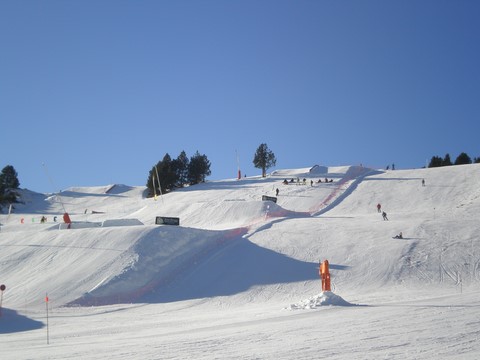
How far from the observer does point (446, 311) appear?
12.5 meters

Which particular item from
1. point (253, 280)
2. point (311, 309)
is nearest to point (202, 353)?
point (311, 309)

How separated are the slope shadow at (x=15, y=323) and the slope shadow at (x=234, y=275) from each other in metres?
5.15

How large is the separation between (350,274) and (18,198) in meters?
60.0

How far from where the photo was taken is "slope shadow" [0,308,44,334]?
1591 centimetres

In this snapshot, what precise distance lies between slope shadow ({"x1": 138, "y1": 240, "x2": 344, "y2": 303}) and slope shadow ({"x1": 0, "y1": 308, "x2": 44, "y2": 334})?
5.15m

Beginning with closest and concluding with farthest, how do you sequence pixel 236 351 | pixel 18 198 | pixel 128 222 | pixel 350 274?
pixel 236 351 < pixel 350 274 < pixel 128 222 < pixel 18 198

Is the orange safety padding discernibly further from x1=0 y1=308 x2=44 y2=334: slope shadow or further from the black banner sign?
the black banner sign

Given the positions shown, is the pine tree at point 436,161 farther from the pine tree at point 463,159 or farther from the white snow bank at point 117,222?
the white snow bank at point 117,222

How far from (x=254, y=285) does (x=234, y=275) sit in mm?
1863

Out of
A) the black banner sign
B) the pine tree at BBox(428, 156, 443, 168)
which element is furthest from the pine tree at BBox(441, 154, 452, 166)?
the black banner sign

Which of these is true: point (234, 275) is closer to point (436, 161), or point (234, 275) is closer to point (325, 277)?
point (325, 277)

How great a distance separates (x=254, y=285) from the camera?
72.7 ft

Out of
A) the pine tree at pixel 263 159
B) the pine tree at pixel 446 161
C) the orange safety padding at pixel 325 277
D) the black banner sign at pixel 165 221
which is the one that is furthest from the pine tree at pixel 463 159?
the orange safety padding at pixel 325 277

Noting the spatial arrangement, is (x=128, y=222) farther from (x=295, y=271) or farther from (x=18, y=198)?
(x=18, y=198)
